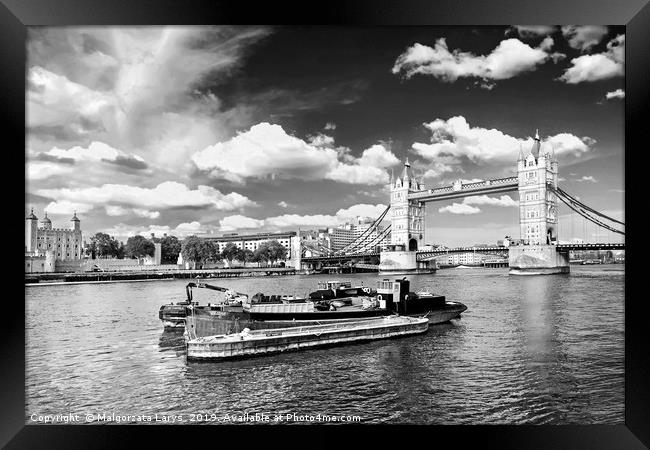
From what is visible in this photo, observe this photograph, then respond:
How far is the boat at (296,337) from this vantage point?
7.85 m

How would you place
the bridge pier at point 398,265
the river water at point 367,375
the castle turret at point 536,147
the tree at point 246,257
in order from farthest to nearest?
1. the bridge pier at point 398,265
2. the tree at point 246,257
3. the castle turret at point 536,147
4. the river water at point 367,375

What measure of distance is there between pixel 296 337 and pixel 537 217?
9.24m

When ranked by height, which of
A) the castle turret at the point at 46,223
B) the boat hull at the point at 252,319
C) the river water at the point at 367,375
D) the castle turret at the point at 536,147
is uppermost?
the castle turret at the point at 536,147

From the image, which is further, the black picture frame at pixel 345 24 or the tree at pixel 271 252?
the tree at pixel 271 252

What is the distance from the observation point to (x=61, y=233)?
8.68 m

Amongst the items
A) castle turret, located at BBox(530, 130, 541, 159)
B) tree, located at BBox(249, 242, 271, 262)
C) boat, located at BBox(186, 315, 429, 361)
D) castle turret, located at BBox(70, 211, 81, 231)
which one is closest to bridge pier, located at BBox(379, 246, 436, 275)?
tree, located at BBox(249, 242, 271, 262)

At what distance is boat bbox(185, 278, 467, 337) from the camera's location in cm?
996

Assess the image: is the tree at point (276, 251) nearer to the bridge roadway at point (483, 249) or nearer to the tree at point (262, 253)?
the tree at point (262, 253)

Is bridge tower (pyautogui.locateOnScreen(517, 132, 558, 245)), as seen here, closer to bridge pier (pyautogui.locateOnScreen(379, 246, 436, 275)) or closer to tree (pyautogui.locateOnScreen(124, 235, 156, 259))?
bridge pier (pyautogui.locateOnScreen(379, 246, 436, 275))

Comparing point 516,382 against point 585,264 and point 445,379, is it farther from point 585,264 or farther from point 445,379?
point 585,264

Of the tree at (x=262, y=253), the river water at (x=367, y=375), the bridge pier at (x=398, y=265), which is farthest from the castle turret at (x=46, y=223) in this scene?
the bridge pier at (x=398, y=265)

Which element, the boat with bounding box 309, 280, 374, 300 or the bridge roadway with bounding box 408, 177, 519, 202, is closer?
the bridge roadway with bounding box 408, 177, 519, 202

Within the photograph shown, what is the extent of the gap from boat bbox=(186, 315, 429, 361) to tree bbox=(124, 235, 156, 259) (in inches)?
175

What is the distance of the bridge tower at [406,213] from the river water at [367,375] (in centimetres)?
354
